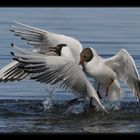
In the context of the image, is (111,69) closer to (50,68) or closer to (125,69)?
→ (125,69)

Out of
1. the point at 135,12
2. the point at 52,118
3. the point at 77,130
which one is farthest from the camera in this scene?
the point at 135,12

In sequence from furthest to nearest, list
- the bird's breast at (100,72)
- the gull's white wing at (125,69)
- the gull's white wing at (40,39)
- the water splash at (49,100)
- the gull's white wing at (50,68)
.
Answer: the gull's white wing at (40,39) < the water splash at (49,100) < the bird's breast at (100,72) < the gull's white wing at (125,69) < the gull's white wing at (50,68)

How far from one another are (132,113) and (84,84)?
0.82 meters

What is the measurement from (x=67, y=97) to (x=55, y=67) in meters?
1.59

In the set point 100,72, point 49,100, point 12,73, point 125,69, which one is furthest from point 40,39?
point 125,69

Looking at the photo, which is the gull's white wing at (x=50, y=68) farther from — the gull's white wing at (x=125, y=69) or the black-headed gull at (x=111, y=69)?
the gull's white wing at (x=125, y=69)

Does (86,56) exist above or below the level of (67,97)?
above

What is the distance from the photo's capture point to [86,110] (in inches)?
400

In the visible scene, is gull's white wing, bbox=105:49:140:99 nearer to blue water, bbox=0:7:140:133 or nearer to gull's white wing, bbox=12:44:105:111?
blue water, bbox=0:7:140:133

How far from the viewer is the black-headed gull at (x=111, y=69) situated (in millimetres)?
9852

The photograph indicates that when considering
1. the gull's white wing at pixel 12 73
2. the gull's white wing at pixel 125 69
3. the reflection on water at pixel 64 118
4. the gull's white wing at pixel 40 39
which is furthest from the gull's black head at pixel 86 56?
the gull's white wing at pixel 12 73

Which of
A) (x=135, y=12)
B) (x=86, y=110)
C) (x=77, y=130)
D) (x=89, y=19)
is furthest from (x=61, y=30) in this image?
(x=77, y=130)

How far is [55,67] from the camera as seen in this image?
30.3 ft

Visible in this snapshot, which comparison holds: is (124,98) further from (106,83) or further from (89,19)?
(89,19)
